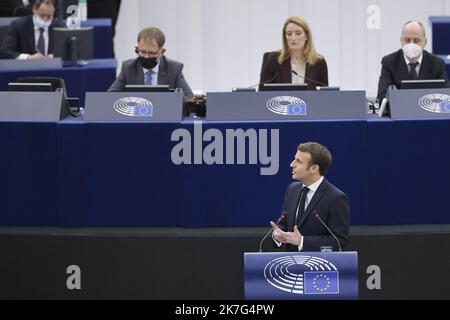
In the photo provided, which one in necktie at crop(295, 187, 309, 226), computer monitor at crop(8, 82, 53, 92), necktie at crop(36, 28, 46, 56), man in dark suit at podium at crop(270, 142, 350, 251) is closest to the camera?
man in dark suit at podium at crop(270, 142, 350, 251)

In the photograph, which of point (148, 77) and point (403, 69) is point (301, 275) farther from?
point (403, 69)

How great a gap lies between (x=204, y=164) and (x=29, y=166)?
973 mm

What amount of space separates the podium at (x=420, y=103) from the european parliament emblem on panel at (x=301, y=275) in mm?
1940

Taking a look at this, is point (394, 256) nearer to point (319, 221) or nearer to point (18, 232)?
point (319, 221)

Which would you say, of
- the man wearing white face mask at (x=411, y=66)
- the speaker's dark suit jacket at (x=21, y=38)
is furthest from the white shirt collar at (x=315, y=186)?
the speaker's dark suit jacket at (x=21, y=38)

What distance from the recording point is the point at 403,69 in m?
9.55

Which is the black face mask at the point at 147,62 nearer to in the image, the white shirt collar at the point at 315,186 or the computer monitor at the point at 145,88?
the computer monitor at the point at 145,88

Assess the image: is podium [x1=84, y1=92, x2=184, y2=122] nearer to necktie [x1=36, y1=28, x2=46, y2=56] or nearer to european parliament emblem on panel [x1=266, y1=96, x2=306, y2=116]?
european parliament emblem on panel [x1=266, y1=96, x2=306, y2=116]

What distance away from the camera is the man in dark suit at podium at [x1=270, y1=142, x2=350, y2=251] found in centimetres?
655

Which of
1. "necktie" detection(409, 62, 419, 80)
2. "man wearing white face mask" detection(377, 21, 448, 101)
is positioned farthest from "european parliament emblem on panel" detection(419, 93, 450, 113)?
"necktie" detection(409, 62, 419, 80)

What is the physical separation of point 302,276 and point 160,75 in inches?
129

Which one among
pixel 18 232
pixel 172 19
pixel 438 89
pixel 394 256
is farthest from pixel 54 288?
pixel 172 19

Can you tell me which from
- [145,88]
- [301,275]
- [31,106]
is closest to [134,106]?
[145,88]

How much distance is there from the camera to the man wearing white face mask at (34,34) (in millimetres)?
11477
